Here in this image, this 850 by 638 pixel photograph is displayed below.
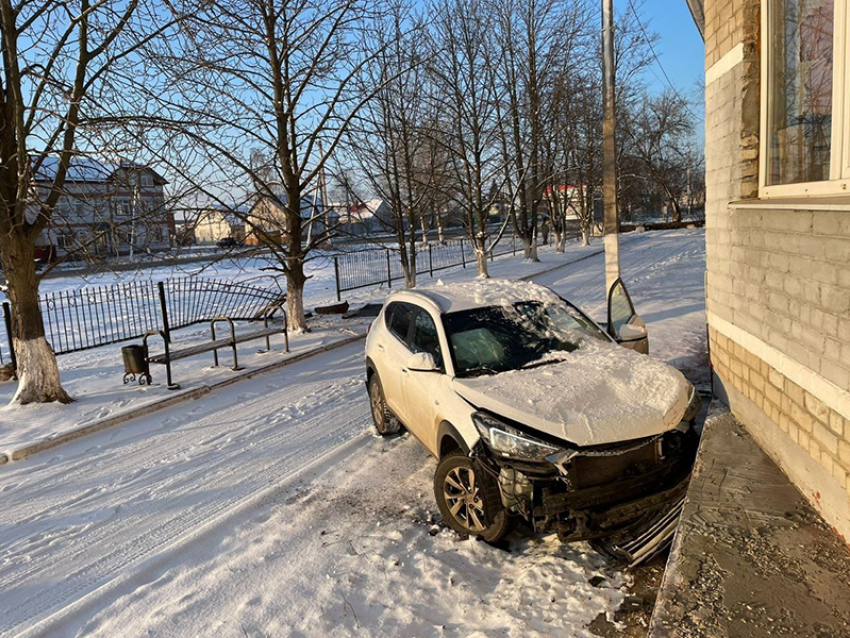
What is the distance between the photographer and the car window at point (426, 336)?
15.9ft

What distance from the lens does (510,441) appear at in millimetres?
3682

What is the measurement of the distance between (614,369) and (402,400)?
6.25 feet

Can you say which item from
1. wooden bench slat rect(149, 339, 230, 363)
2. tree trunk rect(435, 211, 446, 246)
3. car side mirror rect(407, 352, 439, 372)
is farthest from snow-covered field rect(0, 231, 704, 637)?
tree trunk rect(435, 211, 446, 246)

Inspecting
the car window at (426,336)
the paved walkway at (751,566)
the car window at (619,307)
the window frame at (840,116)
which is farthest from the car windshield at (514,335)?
the window frame at (840,116)

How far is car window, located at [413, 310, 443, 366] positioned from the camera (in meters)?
4.85

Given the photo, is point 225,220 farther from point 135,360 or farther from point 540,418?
point 540,418

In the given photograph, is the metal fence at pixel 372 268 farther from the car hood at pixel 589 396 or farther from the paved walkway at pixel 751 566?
the paved walkway at pixel 751 566

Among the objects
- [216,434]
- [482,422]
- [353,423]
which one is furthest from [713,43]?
[216,434]

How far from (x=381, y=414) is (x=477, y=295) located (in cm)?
170

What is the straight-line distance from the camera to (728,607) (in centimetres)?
273

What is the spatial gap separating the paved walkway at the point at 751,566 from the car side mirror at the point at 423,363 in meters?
1.94

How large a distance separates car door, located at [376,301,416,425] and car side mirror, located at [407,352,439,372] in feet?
1.80

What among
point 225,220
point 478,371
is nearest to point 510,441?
point 478,371

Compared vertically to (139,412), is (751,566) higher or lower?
higher
